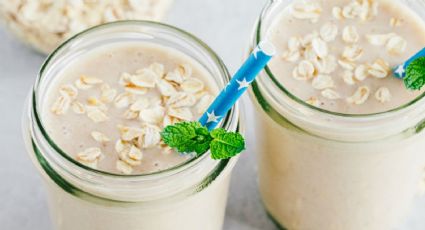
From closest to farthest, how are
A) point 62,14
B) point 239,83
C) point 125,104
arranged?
point 239,83
point 125,104
point 62,14

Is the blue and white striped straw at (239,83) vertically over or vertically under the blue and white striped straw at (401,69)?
under

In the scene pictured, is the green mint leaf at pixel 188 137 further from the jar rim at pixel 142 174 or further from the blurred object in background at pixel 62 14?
the blurred object in background at pixel 62 14

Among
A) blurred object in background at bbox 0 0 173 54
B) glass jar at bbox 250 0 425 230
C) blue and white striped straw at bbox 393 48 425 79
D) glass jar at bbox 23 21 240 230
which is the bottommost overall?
glass jar at bbox 23 21 240 230

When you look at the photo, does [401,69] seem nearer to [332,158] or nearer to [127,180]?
[332,158]

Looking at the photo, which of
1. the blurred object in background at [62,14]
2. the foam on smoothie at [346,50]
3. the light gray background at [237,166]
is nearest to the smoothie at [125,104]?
the foam on smoothie at [346,50]

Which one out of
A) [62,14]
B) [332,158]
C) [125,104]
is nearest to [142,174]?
[125,104]

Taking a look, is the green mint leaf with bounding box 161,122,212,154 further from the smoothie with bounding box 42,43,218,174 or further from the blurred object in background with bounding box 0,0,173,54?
the blurred object in background with bounding box 0,0,173,54

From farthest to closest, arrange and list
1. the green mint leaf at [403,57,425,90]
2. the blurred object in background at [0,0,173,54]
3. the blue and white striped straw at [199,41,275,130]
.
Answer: the blurred object in background at [0,0,173,54] → the green mint leaf at [403,57,425,90] → the blue and white striped straw at [199,41,275,130]

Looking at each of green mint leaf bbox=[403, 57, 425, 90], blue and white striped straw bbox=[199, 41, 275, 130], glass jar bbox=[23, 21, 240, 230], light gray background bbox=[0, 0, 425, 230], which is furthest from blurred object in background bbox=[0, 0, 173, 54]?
green mint leaf bbox=[403, 57, 425, 90]
